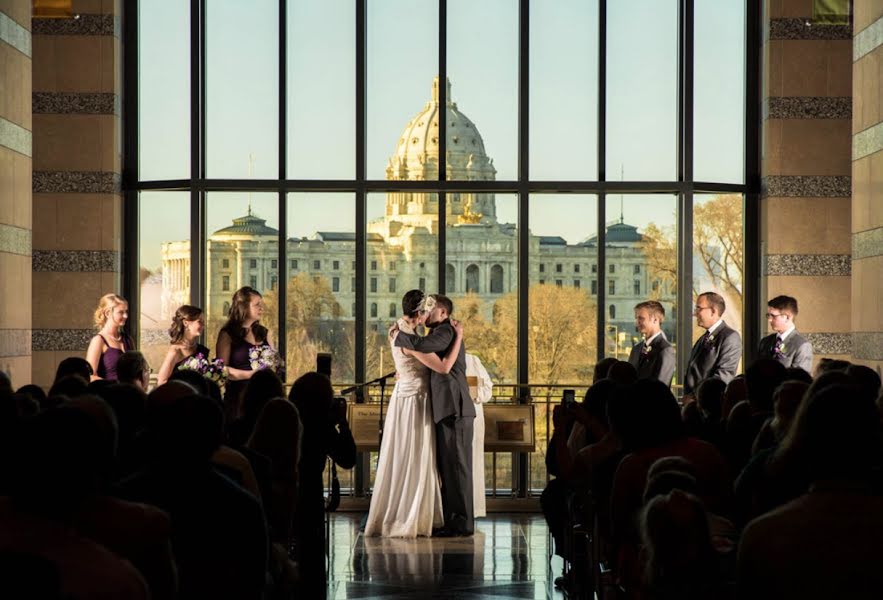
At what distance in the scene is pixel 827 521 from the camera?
9.20ft

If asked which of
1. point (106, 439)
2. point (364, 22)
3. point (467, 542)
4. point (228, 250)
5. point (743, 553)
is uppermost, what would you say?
point (364, 22)

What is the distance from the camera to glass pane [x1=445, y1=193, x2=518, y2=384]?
41.2ft

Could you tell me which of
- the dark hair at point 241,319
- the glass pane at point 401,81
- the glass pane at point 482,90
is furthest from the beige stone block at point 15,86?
the glass pane at point 482,90

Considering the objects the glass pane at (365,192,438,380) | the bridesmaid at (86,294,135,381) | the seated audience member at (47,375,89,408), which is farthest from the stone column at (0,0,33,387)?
the glass pane at (365,192,438,380)

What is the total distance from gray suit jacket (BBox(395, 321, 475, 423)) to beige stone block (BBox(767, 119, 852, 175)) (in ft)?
14.6

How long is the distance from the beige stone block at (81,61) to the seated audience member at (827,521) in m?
10.6

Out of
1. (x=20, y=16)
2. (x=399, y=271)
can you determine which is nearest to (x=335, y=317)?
(x=399, y=271)

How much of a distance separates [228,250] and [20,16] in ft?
11.5

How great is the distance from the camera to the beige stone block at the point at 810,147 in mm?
12359

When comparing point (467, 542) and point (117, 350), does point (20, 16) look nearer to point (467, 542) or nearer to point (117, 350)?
point (117, 350)

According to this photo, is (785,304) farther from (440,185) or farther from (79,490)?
(79,490)

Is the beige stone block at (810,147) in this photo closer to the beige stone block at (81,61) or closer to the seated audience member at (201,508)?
the beige stone block at (81,61)

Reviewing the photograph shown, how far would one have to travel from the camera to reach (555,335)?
12547mm

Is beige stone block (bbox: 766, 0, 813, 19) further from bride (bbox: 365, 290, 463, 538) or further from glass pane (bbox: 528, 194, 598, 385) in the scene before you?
bride (bbox: 365, 290, 463, 538)
